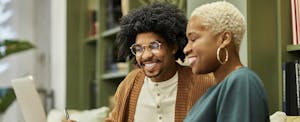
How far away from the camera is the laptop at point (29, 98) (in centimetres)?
182

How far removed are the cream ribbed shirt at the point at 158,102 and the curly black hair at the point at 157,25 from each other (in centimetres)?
11

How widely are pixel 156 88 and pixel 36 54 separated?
2.69m

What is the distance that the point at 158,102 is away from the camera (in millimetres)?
1759

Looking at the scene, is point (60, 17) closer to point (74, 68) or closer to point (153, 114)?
point (74, 68)

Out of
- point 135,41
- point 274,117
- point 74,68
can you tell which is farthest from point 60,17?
point 274,117

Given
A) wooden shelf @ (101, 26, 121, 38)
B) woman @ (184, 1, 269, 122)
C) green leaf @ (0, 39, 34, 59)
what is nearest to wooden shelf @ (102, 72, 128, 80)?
wooden shelf @ (101, 26, 121, 38)

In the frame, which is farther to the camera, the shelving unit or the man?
the shelving unit

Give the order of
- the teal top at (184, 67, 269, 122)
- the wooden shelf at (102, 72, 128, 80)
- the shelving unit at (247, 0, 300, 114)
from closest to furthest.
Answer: the teal top at (184, 67, 269, 122) < the shelving unit at (247, 0, 300, 114) < the wooden shelf at (102, 72, 128, 80)

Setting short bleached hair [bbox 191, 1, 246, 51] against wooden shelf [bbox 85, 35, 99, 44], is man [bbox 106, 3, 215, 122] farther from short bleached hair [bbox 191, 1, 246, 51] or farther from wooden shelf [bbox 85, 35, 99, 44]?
wooden shelf [bbox 85, 35, 99, 44]

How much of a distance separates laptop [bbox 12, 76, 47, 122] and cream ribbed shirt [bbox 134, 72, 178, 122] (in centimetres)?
37

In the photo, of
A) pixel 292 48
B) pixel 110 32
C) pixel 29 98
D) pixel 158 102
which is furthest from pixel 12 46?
pixel 292 48

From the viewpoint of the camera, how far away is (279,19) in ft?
6.55

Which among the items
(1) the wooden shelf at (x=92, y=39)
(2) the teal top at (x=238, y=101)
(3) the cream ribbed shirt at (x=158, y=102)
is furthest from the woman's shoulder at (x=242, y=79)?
(1) the wooden shelf at (x=92, y=39)

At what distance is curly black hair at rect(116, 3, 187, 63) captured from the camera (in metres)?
1.71
